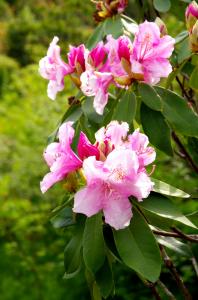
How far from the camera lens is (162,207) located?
1.14m

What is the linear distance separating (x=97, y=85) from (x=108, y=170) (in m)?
0.34

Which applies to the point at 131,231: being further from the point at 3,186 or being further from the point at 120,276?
the point at 3,186

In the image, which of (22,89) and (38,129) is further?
(22,89)

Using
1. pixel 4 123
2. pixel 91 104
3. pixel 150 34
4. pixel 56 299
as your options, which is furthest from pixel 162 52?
pixel 4 123

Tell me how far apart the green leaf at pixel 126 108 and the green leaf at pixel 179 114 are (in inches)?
2.6

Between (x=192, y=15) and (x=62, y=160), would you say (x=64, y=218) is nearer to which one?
(x=62, y=160)

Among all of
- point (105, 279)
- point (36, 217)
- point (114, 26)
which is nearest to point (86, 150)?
point (105, 279)

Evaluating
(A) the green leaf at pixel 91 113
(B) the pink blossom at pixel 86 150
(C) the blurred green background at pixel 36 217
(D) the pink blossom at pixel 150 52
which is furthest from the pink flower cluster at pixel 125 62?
(C) the blurred green background at pixel 36 217

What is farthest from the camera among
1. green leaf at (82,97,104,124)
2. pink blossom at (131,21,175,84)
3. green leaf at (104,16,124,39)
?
green leaf at (104,16,124,39)

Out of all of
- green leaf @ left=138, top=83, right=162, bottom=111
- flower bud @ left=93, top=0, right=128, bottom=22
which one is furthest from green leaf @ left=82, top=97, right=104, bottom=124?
flower bud @ left=93, top=0, right=128, bottom=22

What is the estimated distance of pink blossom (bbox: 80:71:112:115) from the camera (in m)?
1.29

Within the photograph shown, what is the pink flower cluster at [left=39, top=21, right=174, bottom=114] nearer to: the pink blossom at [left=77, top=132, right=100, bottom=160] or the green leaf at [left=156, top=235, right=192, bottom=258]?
the pink blossom at [left=77, top=132, right=100, bottom=160]

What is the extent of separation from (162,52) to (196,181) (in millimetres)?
2349

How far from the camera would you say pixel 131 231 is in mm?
1115
